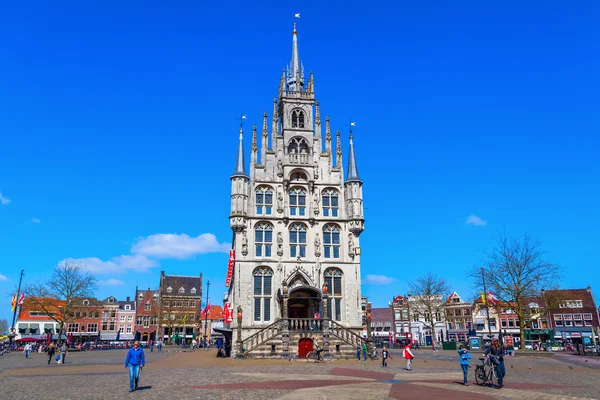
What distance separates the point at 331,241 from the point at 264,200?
331 inches

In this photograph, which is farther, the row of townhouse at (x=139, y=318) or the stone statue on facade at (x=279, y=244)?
the row of townhouse at (x=139, y=318)

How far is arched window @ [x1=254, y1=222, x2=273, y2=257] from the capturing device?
47844mm

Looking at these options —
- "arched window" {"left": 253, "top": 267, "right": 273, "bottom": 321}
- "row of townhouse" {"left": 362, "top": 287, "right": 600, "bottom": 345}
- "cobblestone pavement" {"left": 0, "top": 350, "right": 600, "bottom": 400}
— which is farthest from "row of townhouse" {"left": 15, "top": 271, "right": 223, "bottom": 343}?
"cobblestone pavement" {"left": 0, "top": 350, "right": 600, "bottom": 400}

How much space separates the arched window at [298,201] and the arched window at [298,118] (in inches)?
319

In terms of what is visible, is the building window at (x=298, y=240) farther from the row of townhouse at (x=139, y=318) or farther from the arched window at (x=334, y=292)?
the row of townhouse at (x=139, y=318)

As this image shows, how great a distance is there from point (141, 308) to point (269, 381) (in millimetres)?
91196

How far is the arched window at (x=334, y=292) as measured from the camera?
47.4 metres

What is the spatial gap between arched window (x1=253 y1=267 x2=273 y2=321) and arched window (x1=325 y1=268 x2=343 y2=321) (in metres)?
6.03

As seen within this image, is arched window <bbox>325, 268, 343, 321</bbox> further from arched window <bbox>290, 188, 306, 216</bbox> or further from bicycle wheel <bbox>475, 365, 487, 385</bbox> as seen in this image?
bicycle wheel <bbox>475, 365, 487, 385</bbox>

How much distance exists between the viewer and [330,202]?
50719mm

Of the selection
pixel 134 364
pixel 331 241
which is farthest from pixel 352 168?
pixel 134 364

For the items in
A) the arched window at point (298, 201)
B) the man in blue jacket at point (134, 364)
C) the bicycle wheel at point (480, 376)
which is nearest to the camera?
the man in blue jacket at point (134, 364)

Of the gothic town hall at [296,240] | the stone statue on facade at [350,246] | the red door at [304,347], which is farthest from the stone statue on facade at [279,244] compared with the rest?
the red door at [304,347]

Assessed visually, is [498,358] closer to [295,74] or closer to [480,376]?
[480,376]
